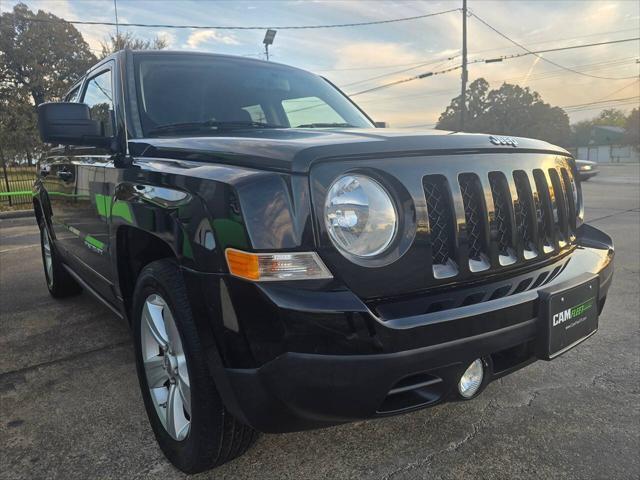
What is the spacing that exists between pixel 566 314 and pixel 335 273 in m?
0.96

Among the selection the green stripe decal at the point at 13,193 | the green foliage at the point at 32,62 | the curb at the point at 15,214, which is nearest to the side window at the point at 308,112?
the curb at the point at 15,214

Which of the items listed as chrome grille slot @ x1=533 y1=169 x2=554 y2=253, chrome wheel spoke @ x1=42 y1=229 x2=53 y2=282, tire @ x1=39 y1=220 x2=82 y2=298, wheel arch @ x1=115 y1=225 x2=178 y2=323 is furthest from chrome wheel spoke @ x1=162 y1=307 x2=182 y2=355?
chrome wheel spoke @ x1=42 y1=229 x2=53 y2=282

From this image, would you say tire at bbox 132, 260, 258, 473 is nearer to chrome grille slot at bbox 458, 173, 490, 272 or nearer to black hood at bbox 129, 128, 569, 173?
black hood at bbox 129, 128, 569, 173

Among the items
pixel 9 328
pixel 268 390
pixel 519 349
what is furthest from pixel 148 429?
pixel 9 328

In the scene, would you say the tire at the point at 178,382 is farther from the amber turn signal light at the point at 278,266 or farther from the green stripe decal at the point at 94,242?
the green stripe decal at the point at 94,242

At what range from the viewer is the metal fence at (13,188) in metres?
14.7

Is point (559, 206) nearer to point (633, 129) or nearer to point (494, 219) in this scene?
point (494, 219)

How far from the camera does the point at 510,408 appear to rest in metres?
2.45

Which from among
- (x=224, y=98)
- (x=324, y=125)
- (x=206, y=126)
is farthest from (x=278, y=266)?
(x=224, y=98)

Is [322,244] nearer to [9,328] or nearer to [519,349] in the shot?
[519,349]

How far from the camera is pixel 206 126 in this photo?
103 inches

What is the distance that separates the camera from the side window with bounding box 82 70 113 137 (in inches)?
110

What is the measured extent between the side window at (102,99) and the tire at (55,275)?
1449 millimetres

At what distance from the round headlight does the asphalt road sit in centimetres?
98
